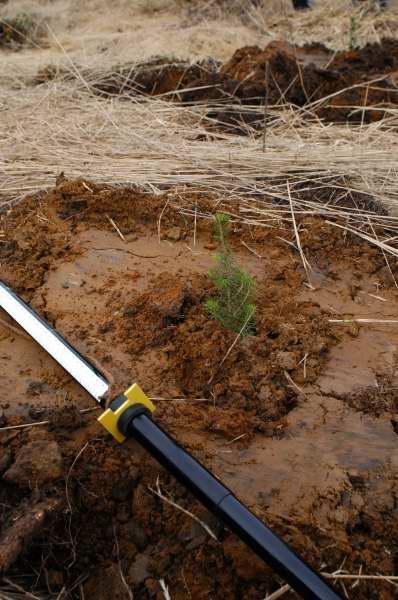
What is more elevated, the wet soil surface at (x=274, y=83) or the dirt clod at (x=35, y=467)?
the dirt clod at (x=35, y=467)

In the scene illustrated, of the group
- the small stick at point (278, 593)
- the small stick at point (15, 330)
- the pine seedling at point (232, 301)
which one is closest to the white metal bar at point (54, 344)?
the small stick at point (15, 330)

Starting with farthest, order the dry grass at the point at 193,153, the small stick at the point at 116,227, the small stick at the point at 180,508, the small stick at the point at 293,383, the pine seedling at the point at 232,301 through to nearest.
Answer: the dry grass at the point at 193,153
the small stick at the point at 116,227
the pine seedling at the point at 232,301
the small stick at the point at 293,383
the small stick at the point at 180,508

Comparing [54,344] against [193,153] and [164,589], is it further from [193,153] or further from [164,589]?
[193,153]

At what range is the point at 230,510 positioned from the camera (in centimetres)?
142

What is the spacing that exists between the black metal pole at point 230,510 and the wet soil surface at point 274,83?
319 cm

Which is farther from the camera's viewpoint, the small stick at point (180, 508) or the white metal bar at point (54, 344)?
the white metal bar at point (54, 344)

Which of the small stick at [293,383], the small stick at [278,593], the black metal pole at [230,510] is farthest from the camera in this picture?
the small stick at [293,383]

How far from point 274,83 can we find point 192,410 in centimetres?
368

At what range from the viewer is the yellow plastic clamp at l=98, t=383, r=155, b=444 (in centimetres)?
158

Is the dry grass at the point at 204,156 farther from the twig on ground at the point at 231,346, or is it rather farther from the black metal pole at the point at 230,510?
the black metal pole at the point at 230,510

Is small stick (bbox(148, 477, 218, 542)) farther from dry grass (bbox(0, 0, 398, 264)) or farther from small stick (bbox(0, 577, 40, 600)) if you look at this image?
dry grass (bbox(0, 0, 398, 264))

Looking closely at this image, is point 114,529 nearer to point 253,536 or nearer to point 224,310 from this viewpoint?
point 253,536

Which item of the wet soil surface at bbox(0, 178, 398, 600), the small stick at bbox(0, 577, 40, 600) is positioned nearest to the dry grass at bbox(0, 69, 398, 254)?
the wet soil surface at bbox(0, 178, 398, 600)

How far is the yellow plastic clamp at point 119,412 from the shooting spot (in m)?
1.58
